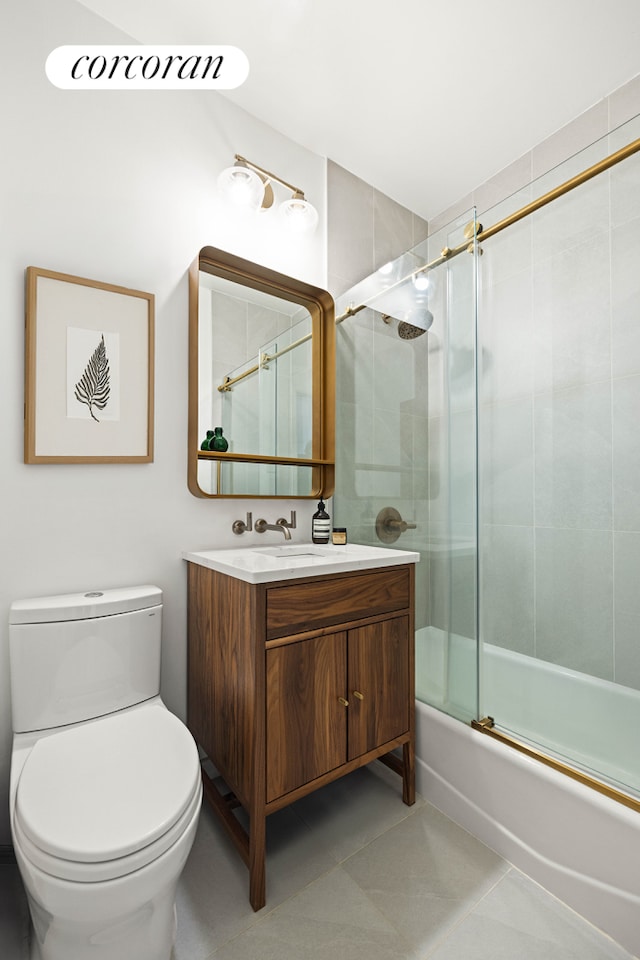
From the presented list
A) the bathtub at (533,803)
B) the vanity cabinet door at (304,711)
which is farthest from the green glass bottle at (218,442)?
the bathtub at (533,803)

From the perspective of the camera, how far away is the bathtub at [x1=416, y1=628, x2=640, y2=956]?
1076 mm

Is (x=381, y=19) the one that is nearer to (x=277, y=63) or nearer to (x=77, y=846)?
(x=277, y=63)

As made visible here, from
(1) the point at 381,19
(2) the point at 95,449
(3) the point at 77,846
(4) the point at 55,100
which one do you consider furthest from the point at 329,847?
(1) the point at 381,19

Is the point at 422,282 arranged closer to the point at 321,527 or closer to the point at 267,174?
the point at 267,174

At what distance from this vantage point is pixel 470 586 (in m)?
1.56

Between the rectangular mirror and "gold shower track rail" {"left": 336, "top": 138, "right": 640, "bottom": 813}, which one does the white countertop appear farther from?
"gold shower track rail" {"left": 336, "top": 138, "right": 640, "bottom": 813}

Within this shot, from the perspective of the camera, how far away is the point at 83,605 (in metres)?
1.27

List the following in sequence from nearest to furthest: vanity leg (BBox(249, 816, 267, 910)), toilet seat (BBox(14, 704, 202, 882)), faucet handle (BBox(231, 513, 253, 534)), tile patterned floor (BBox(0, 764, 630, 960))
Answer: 1. toilet seat (BBox(14, 704, 202, 882))
2. tile patterned floor (BBox(0, 764, 630, 960))
3. vanity leg (BBox(249, 816, 267, 910))
4. faucet handle (BBox(231, 513, 253, 534))

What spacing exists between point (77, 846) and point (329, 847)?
0.86 meters

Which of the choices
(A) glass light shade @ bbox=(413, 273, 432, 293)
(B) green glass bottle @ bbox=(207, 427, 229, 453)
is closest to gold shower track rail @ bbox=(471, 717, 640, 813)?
(B) green glass bottle @ bbox=(207, 427, 229, 453)

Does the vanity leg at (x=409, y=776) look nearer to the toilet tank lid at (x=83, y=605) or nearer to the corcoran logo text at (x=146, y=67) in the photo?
the toilet tank lid at (x=83, y=605)

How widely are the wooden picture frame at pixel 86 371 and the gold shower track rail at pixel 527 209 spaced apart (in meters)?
1.01

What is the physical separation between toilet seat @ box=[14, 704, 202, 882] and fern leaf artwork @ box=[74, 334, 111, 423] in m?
0.92

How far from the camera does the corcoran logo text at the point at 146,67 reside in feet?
4.67
